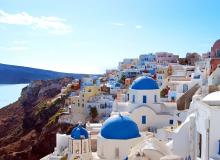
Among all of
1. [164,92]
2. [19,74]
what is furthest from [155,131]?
[19,74]

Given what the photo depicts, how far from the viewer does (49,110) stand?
2240 inches

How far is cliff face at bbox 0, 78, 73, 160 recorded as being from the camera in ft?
160

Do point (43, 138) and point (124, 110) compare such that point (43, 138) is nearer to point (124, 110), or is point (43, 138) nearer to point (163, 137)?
point (124, 110)

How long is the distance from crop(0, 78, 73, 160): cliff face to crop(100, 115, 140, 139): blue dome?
24.7 metres

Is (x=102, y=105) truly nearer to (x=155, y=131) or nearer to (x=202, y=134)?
(x=155, y=131)

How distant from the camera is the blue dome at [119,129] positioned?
18672 millimetres

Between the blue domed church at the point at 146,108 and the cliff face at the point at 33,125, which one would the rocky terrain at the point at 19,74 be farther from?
the blue domed church at the point at 146,108

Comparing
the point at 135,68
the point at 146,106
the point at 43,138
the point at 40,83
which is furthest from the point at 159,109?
the point at 40,83

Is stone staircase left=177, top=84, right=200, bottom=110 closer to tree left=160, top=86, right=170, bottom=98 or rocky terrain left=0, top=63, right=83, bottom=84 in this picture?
tree left=160, top=86, right=170, bottom=98

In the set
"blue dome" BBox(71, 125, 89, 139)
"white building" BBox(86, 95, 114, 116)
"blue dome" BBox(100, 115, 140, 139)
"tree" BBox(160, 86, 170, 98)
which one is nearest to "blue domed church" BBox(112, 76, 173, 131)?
"blue dome" BBox(100, 115, 140, 139)

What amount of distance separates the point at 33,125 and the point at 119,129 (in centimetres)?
4334

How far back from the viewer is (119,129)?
18.8 m

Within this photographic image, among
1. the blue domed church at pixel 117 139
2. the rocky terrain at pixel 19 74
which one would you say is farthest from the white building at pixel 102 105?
the rocky terrain at pixel 19 74

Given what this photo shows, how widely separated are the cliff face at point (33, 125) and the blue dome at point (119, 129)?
24691 mm
